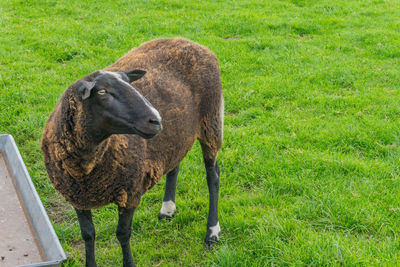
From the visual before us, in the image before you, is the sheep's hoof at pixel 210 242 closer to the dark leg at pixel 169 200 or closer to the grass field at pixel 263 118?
the grass field at pixel 263 118

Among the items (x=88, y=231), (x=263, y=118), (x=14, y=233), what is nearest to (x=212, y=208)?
(x=88, y=231)

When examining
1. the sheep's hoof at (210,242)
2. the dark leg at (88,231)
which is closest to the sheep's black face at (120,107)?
the dark leg at (88,231)

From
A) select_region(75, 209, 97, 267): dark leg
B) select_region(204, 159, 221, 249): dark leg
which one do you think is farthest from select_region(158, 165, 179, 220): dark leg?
select_region(75, 209, 97, 267): dark leg

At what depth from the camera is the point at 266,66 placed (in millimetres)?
7918

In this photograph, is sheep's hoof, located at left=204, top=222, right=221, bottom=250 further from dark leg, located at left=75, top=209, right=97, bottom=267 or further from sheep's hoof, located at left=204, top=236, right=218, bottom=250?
dark leg, located at left=75, top=209, right=97, bottom=267

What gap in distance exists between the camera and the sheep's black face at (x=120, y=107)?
2.81 meters

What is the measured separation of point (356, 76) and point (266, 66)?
4.93 feet

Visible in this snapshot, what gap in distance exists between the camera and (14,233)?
4113 mm

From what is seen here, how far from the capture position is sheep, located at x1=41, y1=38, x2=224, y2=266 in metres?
2.86

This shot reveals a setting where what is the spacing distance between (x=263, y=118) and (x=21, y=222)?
11.4ft

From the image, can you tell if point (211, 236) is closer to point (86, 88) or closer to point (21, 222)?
point (21, 222)

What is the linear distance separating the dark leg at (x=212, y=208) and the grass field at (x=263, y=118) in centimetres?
11

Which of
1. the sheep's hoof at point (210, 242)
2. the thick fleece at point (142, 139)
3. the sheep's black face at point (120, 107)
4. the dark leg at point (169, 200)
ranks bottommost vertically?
the sheep's hoof at point (210, 242)

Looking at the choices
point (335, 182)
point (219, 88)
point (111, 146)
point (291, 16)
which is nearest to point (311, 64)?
point (291, 16)
